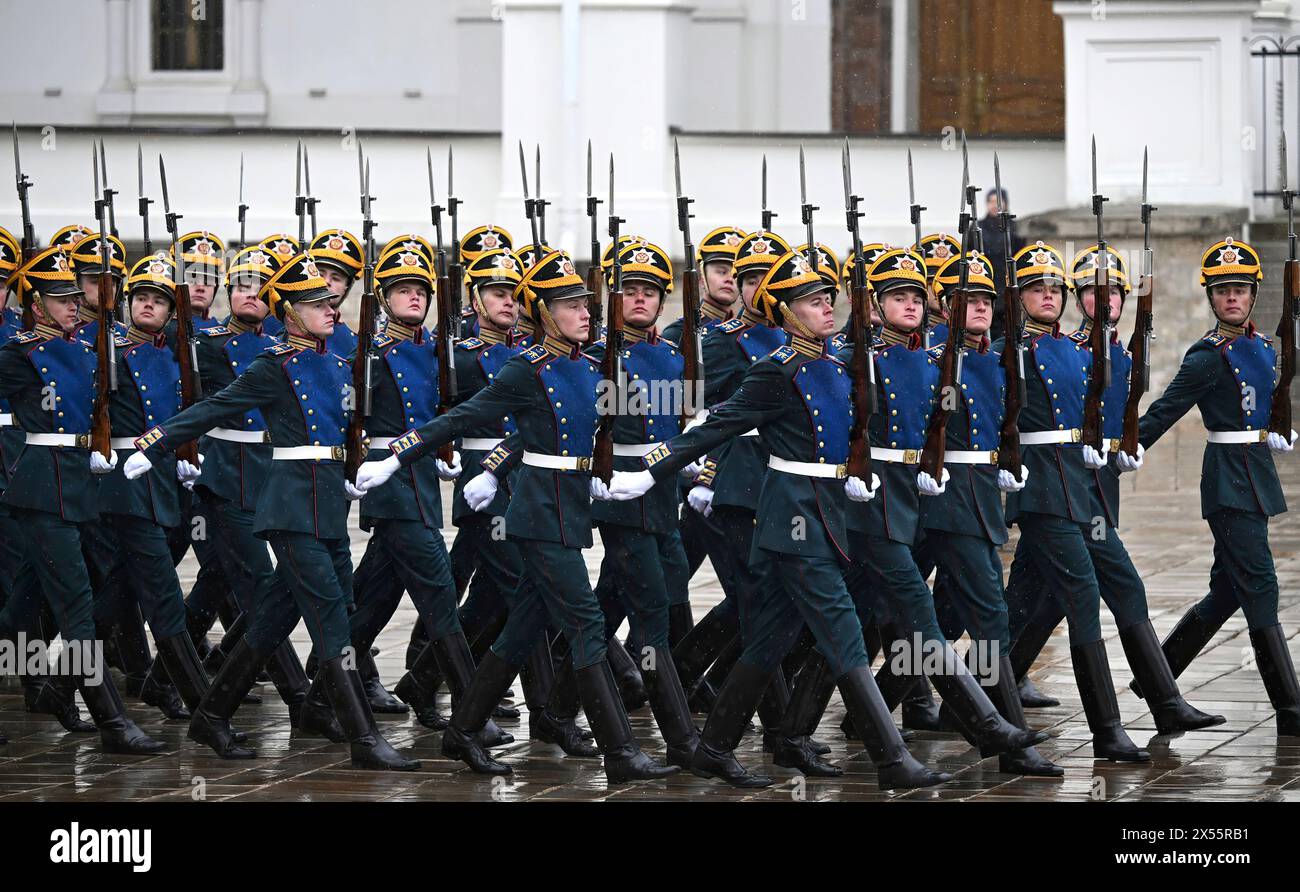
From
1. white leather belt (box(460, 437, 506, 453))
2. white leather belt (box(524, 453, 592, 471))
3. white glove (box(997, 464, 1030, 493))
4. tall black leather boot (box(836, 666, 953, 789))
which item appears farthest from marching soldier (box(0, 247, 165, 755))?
white glove (box(997, 464, 1030, 493))

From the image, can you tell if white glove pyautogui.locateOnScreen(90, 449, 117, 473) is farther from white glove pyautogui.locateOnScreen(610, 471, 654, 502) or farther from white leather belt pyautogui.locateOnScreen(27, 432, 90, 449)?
white glove pyautogui.locateOnScreen(610, 471, 654, 502)

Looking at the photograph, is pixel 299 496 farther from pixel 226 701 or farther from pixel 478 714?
pixel 478 714

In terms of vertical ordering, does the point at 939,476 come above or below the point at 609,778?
above

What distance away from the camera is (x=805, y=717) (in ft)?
28.3

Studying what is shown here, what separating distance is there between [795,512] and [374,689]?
2.65 m

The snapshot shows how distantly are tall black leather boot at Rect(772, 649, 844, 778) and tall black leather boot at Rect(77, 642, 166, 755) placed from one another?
2.23 metres

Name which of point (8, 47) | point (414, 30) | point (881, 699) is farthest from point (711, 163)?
point (881, 699)

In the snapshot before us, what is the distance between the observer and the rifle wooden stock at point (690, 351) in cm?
→ 925

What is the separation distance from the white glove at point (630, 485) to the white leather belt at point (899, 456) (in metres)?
0.83

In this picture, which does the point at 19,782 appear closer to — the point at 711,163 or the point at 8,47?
the point at 711,163

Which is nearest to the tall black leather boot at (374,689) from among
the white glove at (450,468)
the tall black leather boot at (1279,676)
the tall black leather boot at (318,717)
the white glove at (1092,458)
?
the tall black leather boot at (318,717)

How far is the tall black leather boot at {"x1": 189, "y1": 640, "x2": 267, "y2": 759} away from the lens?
8906 millimetres

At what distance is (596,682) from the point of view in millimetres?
8367

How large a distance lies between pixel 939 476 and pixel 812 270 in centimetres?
81
